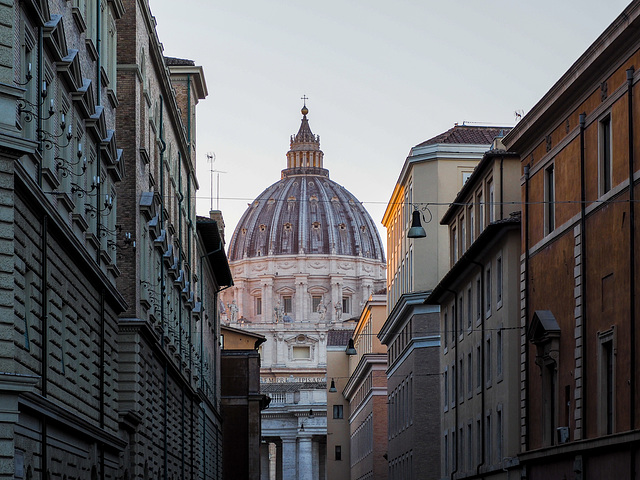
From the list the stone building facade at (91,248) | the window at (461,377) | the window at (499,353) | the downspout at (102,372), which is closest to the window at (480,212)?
the window at (499,353)

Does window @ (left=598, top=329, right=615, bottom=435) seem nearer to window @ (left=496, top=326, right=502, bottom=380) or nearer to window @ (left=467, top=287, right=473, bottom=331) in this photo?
window @ (left=496, top=326, right=502, bottom=380)

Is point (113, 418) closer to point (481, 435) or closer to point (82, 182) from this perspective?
point (82, 182)

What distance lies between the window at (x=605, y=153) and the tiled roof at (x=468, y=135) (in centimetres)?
2626

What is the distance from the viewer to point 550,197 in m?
31.3

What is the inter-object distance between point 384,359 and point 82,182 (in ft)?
199

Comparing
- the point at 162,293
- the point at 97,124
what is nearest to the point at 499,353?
the point at 162,293

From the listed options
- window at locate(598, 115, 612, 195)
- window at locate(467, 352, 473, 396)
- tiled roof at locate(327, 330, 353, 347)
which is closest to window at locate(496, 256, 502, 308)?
window at locate(467, 352, 473, 396)

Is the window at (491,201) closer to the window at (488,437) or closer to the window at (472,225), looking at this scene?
the window at (472,225)

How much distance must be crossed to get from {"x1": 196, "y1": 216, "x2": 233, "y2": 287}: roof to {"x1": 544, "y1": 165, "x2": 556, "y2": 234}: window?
836 inches

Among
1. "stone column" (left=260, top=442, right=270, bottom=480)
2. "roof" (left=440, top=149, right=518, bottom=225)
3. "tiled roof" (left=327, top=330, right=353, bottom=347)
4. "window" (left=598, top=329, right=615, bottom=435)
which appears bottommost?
"stone column" (left=260, top=442, right=270, bottom=480)

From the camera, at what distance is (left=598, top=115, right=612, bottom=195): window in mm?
26156

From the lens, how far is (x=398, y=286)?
62.8m

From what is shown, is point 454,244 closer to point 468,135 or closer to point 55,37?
point 468,135

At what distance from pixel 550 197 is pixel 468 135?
23.5m
